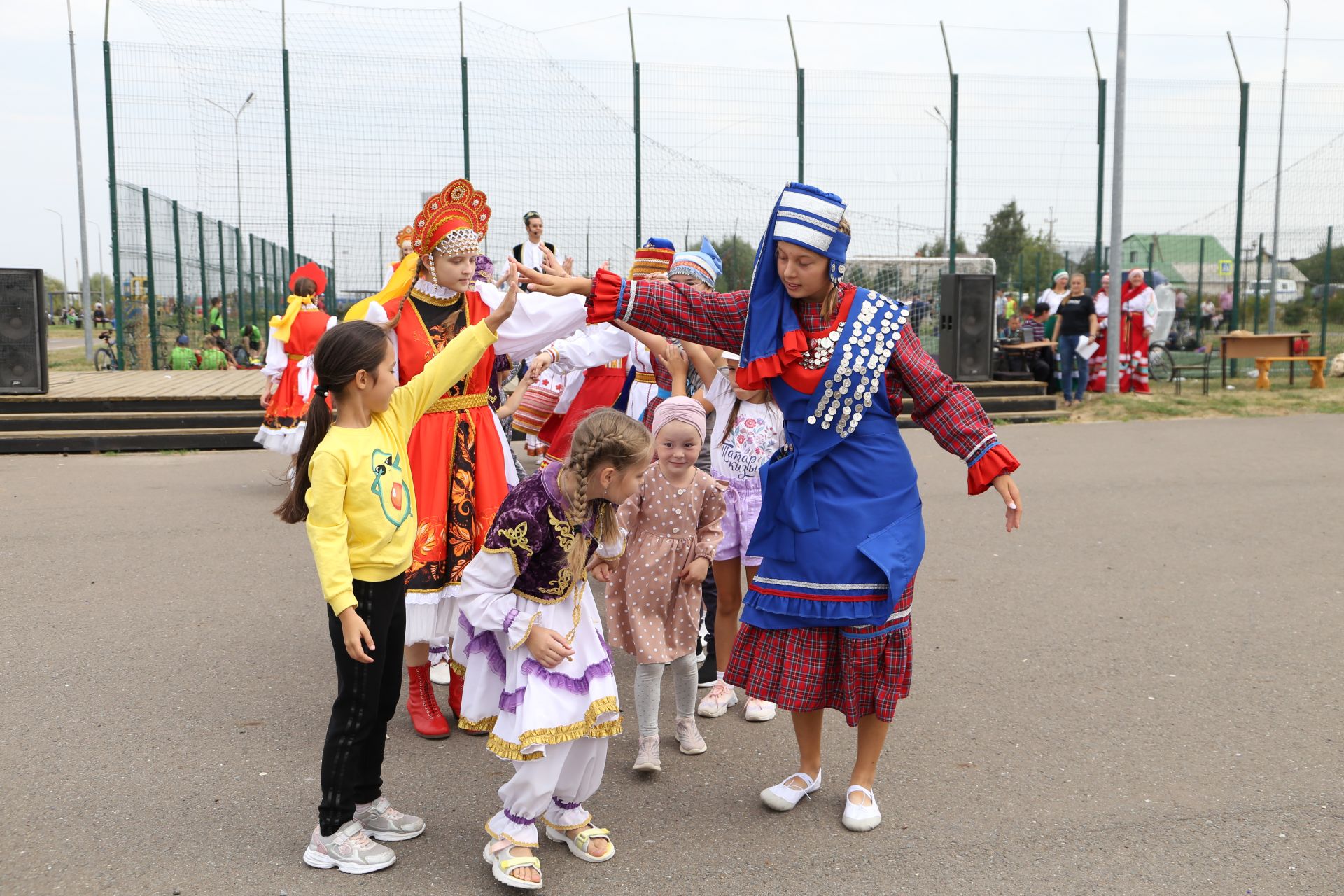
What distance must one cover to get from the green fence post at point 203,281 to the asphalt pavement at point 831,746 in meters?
11.6

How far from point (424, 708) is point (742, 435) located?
5.15ft

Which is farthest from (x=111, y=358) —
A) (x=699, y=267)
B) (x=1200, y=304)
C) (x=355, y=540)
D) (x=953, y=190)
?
(x=1200, y=304)

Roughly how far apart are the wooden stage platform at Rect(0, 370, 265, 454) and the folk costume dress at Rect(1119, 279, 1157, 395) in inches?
429

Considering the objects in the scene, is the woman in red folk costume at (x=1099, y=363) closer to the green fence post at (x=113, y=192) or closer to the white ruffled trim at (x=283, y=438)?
the white ruffled trim at (x=283, y=438)

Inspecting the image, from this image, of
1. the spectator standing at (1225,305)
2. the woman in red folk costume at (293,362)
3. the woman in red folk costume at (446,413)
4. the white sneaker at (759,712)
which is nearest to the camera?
the woman in red folk costume at (446,413)

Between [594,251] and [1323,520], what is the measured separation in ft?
32.5

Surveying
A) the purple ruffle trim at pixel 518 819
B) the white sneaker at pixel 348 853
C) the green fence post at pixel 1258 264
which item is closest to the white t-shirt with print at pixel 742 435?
the purple ruffle trim at pixel 518 819

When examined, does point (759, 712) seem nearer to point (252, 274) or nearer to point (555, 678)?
point (555, 678)

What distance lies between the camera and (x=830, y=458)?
341cm

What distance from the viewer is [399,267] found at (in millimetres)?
4262

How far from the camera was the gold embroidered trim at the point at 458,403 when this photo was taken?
407cm

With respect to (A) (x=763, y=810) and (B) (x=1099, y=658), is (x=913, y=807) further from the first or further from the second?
(B) (x=1099, y=658)

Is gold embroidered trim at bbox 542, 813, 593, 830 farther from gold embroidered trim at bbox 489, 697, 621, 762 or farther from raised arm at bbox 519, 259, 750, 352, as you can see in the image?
raised arm at bbox 519, 259, 750, 352

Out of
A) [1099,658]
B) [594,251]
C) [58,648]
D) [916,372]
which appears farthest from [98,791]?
[594,251]
